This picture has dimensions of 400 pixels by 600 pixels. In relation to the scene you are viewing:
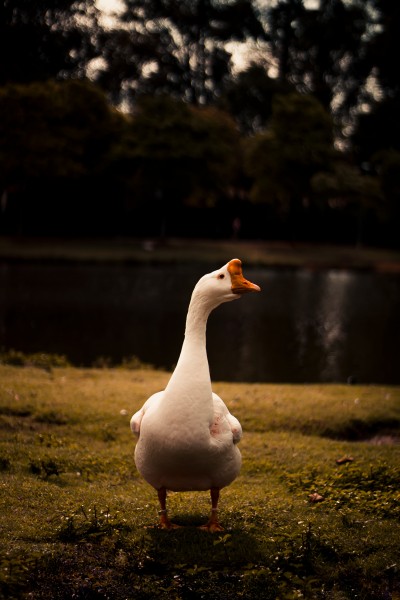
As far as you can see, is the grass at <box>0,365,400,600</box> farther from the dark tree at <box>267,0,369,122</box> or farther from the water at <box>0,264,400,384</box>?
the dark tree at <box>267,0,369,122</box>

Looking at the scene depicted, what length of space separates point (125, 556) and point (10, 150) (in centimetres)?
3203

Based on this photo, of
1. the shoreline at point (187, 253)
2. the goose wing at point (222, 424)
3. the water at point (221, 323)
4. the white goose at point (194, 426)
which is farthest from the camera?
the shoreline at point (187, 253)

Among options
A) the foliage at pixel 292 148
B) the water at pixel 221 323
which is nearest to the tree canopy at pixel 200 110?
the foliage at pixel 292 148

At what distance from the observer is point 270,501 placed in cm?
552

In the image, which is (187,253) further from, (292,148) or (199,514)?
(199,514)

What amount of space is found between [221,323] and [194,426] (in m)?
13.9

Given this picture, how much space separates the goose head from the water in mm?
7795

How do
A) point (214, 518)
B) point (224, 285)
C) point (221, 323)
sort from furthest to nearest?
point (221, 323) → point (214, 518) → point (224, 285)

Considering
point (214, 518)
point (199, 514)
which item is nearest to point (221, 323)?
point (199, 514)

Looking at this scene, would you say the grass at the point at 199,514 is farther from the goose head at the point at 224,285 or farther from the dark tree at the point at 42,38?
the dark tree at the point at 42,38

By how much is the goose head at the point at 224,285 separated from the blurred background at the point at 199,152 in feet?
36.9

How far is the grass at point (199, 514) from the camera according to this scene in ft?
14.0

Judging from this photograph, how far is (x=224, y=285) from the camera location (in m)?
4.79

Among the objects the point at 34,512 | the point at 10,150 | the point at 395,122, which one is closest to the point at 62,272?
the point at 10,150
